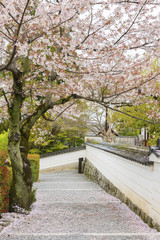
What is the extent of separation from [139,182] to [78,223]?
1.68 m

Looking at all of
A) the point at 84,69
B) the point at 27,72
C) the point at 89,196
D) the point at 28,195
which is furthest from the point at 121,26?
the point at 89,196

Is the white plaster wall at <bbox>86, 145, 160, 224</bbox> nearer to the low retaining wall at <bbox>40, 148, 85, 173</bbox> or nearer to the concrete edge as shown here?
the low retaining wall at <bbox>40, 148, 85, 173</bbox>

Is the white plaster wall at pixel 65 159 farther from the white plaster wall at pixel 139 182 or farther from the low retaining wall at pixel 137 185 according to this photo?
the white plaster wall at pixel 139 182

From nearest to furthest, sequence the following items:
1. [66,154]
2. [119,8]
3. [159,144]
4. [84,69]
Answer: [159,144]
[119,8]
[84,69]
[66,154]

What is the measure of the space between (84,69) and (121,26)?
143cm

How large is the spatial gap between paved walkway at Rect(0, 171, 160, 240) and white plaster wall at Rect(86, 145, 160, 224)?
0.34 meters

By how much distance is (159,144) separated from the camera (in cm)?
479

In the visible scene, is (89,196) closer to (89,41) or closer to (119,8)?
(89,41)

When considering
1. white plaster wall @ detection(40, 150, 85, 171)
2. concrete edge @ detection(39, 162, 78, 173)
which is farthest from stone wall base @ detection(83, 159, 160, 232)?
concrete edge @ detection(39, 162, 78, 173)

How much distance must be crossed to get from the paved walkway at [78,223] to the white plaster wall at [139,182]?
13.6 inches

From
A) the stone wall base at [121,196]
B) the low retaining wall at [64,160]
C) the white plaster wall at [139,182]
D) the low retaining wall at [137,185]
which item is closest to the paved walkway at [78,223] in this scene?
the stone wall base at [121,196]

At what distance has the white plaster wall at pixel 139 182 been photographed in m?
4.71

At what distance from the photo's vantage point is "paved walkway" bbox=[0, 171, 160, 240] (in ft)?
14.2

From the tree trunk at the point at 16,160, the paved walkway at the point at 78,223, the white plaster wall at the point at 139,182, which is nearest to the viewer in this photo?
the paved walkway at the point at 78,223
